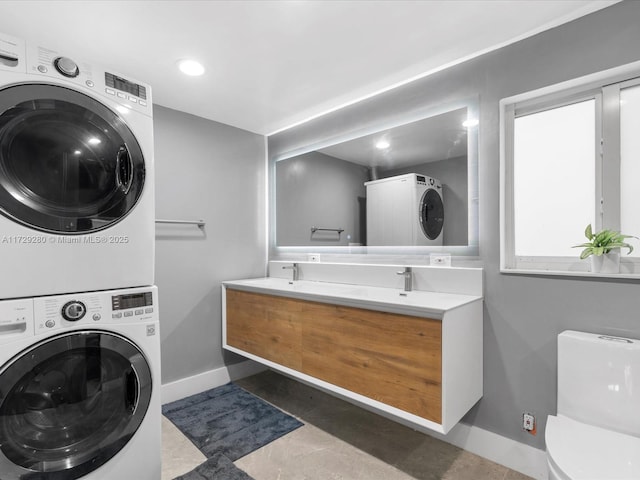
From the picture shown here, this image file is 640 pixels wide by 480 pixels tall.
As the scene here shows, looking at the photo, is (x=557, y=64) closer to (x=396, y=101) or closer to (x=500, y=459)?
(x=396, y=101)

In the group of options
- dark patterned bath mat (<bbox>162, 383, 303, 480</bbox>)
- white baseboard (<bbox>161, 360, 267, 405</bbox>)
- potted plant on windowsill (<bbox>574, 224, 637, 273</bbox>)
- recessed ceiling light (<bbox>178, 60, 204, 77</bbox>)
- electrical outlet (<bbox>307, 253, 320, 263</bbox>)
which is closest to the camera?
potted plant on windowsill (<bbox>574, 224, 637, 273</bbox>)

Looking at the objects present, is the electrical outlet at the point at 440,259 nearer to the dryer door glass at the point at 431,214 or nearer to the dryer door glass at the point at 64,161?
the dryer door glass at the point at 431,214

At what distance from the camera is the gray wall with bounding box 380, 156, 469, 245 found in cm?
198

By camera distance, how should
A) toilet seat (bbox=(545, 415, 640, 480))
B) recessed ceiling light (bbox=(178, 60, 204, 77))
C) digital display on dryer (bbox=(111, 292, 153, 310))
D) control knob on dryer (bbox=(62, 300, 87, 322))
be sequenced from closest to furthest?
toilet seat (bbox=(545, 415, 640, 480)) → control knob on dryer (bbox=(62, 300, 87, 322)) → digital display on dryer (bbox=(111, 292, 153, 310)) → recessed ceiling light (bbox=(178, 60, 204, 77))

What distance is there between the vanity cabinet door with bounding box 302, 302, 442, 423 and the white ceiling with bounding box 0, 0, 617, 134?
143 cm

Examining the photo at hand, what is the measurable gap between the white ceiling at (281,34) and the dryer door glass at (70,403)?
4.79ft

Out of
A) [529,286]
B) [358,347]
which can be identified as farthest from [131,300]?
[529,286]

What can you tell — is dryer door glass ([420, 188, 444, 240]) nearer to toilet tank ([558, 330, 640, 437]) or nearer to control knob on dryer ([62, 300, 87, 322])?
toilet tank ([558, 330, 640, 437])

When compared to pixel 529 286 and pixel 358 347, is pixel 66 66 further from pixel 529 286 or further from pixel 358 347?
pixel 529 286

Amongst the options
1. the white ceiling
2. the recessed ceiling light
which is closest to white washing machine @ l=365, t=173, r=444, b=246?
the white ceiling

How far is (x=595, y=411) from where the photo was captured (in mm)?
1396

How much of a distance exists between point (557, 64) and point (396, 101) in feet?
2.97

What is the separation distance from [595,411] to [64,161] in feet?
7.62

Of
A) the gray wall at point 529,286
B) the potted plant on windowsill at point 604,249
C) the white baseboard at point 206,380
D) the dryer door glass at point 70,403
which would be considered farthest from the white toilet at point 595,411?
the white baseboard at point 206,380
